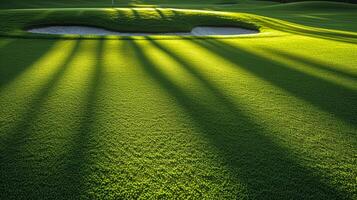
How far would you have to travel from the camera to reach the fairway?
1746 mm

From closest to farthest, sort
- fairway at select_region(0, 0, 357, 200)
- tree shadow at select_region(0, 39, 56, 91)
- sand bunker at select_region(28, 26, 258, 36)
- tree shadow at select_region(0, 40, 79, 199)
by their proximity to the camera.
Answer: tree shadow at select_region(0, 40, 79, 199) < fairway at select_region(0, 0, 357, 200) < tree shadow at select_region(0, 39, 56, 91) < sand bunker at select_region(28, 26, 258, 36)

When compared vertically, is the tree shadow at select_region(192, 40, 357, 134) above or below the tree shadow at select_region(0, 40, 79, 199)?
above

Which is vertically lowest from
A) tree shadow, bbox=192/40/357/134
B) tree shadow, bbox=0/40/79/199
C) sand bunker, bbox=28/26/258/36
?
tree shadow, bbox=0/40/79/199

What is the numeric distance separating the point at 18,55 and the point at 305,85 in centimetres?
549

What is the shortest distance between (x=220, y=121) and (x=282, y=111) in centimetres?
82

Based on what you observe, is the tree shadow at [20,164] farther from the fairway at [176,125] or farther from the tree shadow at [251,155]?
the tree shadow at [251,155]

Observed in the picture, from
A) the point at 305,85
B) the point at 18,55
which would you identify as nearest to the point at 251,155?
the point at 305,85

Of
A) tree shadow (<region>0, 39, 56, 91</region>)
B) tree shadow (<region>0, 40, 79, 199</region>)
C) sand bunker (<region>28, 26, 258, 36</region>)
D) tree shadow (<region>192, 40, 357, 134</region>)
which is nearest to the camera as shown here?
tree shadow (<region>0, 40, 79, 199</region>)

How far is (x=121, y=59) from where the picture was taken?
203 inches

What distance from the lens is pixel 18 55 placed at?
17.2 feet

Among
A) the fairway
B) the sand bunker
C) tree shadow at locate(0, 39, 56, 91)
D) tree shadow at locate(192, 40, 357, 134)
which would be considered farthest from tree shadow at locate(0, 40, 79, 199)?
the sand bunker

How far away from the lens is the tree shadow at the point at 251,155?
5.56 feet

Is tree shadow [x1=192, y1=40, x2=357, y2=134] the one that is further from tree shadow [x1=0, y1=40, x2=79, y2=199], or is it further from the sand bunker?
the sand bunker

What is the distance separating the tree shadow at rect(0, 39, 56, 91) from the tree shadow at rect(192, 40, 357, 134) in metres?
3.89
